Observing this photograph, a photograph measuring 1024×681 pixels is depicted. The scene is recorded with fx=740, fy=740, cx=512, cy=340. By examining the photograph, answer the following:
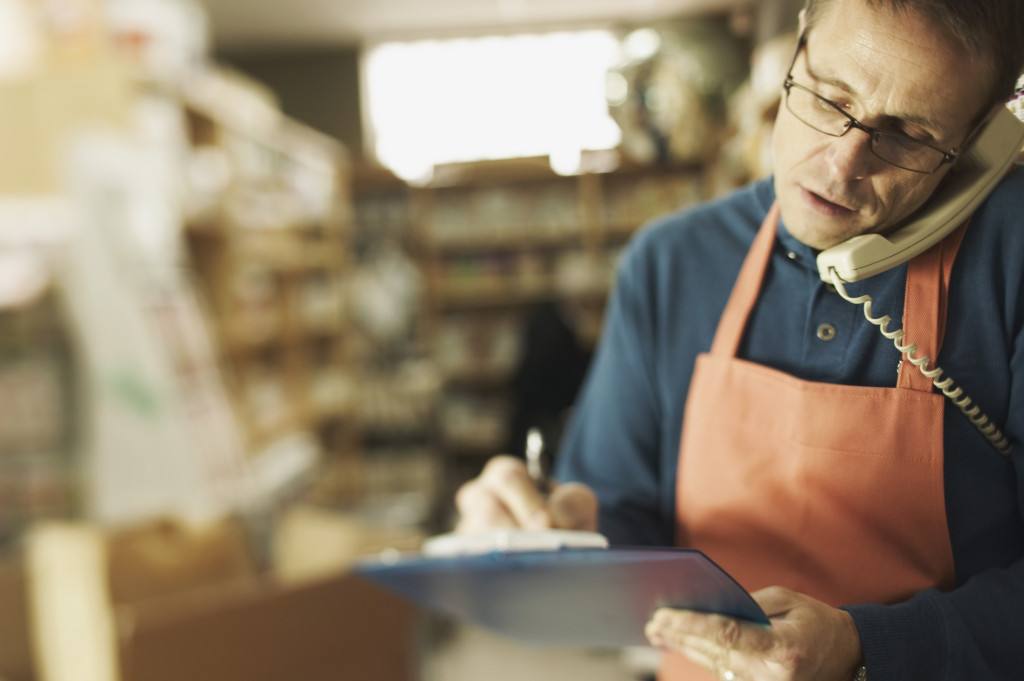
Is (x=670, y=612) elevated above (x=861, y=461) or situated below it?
below

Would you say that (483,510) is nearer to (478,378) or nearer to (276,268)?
(276,268)

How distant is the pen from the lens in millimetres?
727

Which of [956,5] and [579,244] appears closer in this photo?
[956,5]

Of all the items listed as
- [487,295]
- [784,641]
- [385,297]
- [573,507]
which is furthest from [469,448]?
[784,641]

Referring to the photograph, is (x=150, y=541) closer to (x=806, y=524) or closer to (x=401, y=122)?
(x=806, y=524)

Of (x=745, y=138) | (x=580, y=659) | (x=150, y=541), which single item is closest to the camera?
(x=745, y=138)

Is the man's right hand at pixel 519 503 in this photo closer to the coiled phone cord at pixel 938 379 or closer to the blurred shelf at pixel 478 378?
the coiled phone cord at pixel 938 379

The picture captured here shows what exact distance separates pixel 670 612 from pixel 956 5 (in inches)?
17.4

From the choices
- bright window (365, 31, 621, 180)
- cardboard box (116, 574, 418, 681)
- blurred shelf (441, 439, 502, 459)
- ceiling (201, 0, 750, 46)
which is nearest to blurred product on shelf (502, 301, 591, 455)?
blurred shelf (441, 439, 502, 459)

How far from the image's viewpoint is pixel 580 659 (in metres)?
3.16

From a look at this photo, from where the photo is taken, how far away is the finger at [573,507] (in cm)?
70

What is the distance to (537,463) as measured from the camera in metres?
0.75

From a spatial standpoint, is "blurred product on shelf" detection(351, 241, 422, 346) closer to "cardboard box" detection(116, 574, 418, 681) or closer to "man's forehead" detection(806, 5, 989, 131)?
"cardboard box" detection(116, 574, 418, 681)

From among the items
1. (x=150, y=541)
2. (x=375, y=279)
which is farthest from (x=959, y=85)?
(x=375, y=279)
